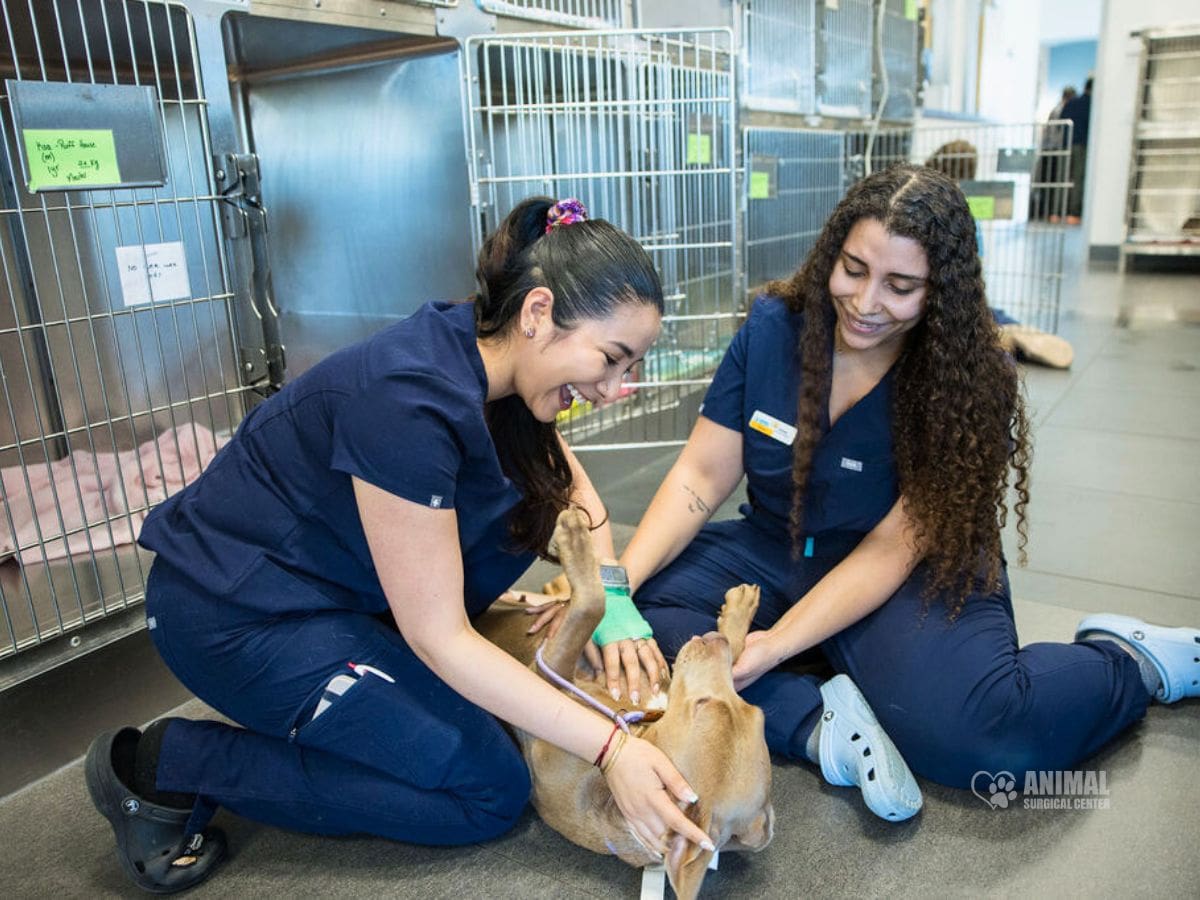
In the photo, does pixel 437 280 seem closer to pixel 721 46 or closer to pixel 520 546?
pixel 721 46

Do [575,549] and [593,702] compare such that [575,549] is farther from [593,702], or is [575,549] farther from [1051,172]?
[1051,172]

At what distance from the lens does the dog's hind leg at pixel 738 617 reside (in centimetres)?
144

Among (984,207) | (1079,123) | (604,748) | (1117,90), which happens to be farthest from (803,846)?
(1079,123)

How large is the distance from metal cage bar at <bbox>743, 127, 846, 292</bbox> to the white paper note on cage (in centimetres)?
190

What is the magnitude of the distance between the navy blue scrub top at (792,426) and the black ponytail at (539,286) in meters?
0.41

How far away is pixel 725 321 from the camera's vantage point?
319 cm

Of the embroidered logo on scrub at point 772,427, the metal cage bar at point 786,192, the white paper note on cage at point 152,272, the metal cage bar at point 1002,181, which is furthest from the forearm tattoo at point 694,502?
the metal cage bar at point 786,192

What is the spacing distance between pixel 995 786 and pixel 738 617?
1.49 ft

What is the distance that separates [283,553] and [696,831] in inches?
25.1

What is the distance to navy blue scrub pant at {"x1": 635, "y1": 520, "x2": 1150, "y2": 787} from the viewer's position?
4.60 ft

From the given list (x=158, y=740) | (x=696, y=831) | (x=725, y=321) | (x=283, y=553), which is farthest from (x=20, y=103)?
(x=725, y=321)

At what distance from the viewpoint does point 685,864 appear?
1061mm

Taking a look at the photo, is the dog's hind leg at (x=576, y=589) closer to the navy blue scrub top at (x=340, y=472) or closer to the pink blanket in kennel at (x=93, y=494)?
the navy blue scrub top at (x=340, y=472)

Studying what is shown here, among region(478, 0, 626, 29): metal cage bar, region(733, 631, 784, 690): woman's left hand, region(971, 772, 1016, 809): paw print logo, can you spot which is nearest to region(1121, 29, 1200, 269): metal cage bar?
region(478, 0, 626, 29): metal cage bar
